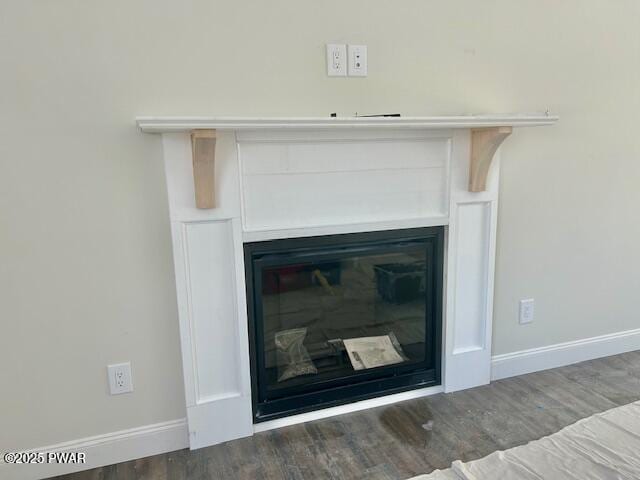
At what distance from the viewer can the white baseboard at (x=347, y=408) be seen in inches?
77.2

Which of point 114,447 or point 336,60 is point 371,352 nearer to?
point 114,447

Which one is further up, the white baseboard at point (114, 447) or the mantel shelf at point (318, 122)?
the mantel shelf at point (318, 122)

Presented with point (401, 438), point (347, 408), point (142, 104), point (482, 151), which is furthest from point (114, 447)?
point (482, 151)

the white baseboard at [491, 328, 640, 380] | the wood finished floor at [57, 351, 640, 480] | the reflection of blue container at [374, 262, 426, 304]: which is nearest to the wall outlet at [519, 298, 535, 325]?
the white baseboard at [491, 328, 640, 380]

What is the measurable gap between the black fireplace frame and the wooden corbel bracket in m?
0.24

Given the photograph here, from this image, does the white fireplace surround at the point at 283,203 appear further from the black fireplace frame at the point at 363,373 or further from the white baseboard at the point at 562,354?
the white baseboard at the point at 562,354

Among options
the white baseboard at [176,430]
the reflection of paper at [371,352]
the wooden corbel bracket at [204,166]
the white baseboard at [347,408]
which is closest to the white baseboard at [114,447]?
the white baseboard at [176,430]

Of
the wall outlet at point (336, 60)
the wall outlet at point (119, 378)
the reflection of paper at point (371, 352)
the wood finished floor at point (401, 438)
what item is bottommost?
the wood finished floor at point (401, 438)

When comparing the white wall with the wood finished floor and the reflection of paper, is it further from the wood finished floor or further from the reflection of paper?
the reflection of paper

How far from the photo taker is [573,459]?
969 millimetres

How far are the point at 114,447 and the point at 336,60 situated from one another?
1.70m

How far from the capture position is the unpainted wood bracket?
189cm

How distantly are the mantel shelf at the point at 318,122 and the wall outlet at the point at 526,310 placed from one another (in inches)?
35.9

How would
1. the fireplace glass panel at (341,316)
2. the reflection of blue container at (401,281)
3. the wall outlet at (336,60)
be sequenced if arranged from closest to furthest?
1. the wall outlet at (336,60)
2. the fireplace glass panel at (341,316)
3. the reflection of blue container at (401,281)
